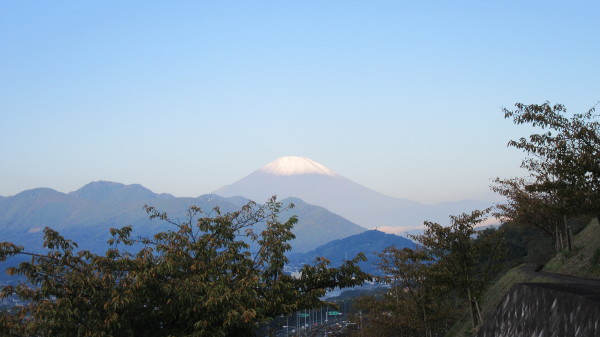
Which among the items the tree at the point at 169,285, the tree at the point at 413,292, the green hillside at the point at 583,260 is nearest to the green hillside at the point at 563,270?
the green hillside at the point at 583,260

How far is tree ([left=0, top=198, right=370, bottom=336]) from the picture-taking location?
12.2 meters

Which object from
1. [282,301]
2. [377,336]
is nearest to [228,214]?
[282,301]

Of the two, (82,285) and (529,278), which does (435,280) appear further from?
(82,285)

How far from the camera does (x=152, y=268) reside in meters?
13.0

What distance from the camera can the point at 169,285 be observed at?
41.9ft

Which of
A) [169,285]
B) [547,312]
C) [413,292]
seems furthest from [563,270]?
[547,312]

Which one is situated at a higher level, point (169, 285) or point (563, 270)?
point (169, 285)

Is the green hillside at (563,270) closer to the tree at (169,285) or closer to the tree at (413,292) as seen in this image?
the tree at (413,292)

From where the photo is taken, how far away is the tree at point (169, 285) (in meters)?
12.2

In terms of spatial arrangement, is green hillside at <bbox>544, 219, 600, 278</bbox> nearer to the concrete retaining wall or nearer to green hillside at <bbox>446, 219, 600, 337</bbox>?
green hillside at <bbox>446, 219, 600, 337</bbox>

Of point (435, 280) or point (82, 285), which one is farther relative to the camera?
Answer: point (435, 280)

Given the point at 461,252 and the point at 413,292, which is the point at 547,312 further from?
the point at 413,292

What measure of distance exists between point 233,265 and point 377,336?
29824mm

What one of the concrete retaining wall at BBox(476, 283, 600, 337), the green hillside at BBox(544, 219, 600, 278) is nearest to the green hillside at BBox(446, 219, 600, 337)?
the green hillside at BBox(544, 219, 600, 278)
